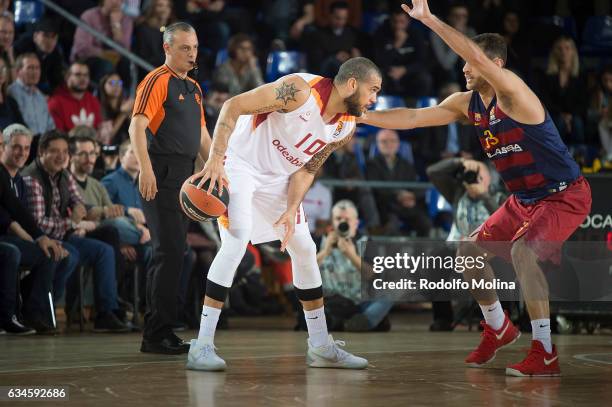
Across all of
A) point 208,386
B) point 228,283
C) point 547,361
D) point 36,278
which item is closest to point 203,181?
point 228,283

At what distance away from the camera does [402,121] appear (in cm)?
646

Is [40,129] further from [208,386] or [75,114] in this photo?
[208,386]

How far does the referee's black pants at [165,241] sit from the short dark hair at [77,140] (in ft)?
9.43

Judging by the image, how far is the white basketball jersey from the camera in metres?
5.91

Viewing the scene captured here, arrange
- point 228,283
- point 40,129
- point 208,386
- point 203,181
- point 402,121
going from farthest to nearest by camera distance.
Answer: point 40,129 → point 402,121 → point 228,283 → point 203,181 → point 208,386

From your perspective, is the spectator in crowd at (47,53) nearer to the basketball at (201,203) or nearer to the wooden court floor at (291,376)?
the wooden court floor at (291,376)

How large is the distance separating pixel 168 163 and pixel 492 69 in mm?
2258

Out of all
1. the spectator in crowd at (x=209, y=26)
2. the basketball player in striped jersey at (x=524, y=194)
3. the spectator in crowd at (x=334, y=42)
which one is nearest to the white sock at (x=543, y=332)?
the basketball player in striped jersey at (x=524, y=194)

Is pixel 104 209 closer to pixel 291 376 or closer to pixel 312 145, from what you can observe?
pixel 312 145

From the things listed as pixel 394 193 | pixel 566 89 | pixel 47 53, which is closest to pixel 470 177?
pixel 394 193

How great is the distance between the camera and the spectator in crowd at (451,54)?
14.0 meters

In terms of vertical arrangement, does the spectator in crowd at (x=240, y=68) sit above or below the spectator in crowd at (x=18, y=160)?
above

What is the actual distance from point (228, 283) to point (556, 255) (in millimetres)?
1871

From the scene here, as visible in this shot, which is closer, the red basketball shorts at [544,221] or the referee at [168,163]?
the red basketball shorts at [544,221]
